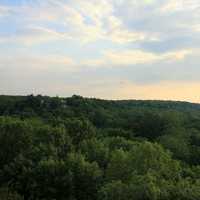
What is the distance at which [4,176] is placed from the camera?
54500 mm

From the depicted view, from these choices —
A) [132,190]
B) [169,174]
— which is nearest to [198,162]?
[169,174]

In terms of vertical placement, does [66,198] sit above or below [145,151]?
below

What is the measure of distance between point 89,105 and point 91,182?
123460mm

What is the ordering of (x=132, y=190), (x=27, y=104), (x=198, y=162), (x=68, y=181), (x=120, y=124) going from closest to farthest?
(x=132, y=190) → (x=68, y=181) → (x=198, y=162) → (x=120, y=124) → (x=27, y=104)

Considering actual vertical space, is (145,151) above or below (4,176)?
above

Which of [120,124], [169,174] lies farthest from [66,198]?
[120,124]

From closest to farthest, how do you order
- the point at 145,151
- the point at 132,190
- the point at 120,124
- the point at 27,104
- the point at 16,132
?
the point at 132,190
the point at 145,151
the point at 16,132
the point at 120,124
the point at 27,104

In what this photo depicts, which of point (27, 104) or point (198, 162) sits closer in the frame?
point (198, 162)

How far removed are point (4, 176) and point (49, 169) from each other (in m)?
9.32

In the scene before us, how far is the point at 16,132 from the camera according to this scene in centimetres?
7138

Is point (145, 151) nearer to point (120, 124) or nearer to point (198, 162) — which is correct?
point (198, 162)

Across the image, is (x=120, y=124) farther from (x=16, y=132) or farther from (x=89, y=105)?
(x=16, y=132)

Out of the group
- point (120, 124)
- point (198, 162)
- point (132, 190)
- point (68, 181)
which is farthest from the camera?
point (120, 124)

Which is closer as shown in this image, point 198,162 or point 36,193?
point 36,193
